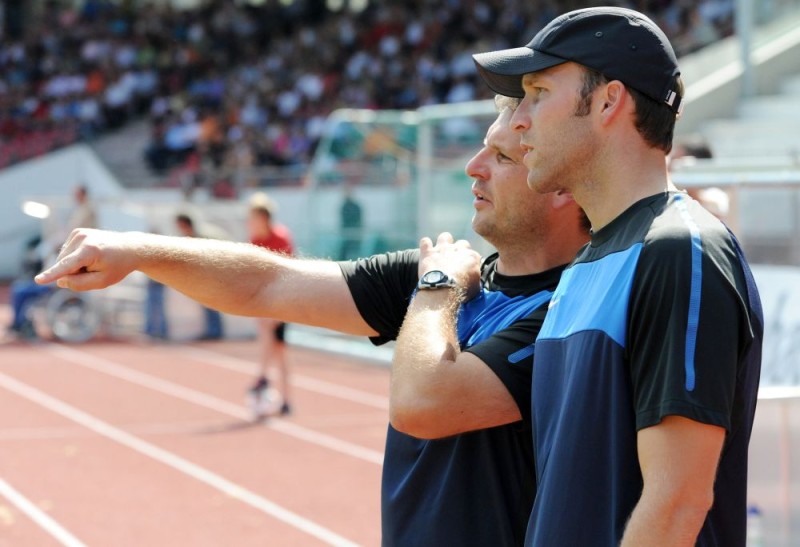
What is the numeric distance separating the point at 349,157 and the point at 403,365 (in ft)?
36.6

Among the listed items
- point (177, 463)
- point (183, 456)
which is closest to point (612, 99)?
point (177, 463)

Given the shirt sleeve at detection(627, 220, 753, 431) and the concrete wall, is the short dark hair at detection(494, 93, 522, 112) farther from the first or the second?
the concrete wall

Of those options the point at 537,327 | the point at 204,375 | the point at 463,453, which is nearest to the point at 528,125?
the point at 537,327

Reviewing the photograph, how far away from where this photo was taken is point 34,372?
512 inches

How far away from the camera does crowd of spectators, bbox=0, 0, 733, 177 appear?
23.2m

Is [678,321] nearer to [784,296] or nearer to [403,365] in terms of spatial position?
[403,365]

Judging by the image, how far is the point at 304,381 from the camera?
12.4 meters

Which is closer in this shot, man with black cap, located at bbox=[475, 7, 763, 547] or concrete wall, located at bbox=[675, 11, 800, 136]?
man with black cap, located at bbox=[475, 7, 763, 547]

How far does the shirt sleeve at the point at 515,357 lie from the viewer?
248cm

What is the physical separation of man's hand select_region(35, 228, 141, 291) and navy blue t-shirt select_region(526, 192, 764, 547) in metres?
1.08

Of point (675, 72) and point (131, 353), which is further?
point (131, 353)

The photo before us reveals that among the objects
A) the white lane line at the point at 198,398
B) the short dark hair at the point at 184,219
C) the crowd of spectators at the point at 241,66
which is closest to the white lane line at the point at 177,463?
the white lane line at the point at 198,398

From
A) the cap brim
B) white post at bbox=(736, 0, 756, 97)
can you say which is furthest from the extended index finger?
white post at bbox=(736, 0, 756, 97)

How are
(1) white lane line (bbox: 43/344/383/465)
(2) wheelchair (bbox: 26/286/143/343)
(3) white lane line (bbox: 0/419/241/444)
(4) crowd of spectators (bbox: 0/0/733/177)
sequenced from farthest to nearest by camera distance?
(4) crowd of spectators (bbox: 0/0/733/177)
(2) wheelchair (bbox: 26/286/143/343)
(3) white lane line (bbox: 0/419/241/444)
(1) white lane line (bbox: 43/344/383/465)
